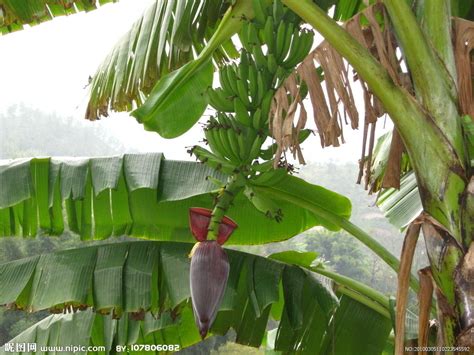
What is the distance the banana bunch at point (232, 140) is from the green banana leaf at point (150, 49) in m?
0.35

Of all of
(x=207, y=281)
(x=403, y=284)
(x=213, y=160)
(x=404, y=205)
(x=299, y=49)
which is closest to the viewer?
(x=403, y=284)

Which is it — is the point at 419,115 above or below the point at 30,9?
below

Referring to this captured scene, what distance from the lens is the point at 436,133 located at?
1.14 meters

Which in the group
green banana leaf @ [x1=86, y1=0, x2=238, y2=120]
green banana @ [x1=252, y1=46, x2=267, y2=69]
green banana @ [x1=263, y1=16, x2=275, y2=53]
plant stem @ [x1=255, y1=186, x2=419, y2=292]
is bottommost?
plant stem @ [x1=255, y1=186, x2=419, y2=292]

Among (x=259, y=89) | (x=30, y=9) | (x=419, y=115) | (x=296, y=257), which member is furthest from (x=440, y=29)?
(x=30, y=9)

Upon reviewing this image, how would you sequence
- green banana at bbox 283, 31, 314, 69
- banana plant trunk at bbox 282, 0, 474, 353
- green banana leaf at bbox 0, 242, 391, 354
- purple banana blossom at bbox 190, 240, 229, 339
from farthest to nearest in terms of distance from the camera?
green banana leaf at bbox 0, 242, 391, 354
green banana at bbox 283, 31, 314, 69
purple banana blossom at bbox 190, 240, 229, 339
banana plant trunk at bbox 282, 0, 474, 353

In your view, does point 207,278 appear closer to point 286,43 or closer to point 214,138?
point 214,138

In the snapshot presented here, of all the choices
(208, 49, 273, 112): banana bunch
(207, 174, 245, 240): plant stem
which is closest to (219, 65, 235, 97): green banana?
(208, 49, 273, 112): banana bunch

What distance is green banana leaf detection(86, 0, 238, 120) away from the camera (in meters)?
1.77

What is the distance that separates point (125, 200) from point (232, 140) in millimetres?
593

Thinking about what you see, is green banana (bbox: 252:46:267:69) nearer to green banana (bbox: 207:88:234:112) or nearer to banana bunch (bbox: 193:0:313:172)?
banana bunch (bbox: 193:0:313:172)

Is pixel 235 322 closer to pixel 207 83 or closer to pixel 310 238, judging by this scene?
pixel 207 83

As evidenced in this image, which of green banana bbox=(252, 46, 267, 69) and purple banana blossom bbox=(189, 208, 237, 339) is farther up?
green banana bbox=(252, 46, 267, 69)

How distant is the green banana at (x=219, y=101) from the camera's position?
147 centimetres
